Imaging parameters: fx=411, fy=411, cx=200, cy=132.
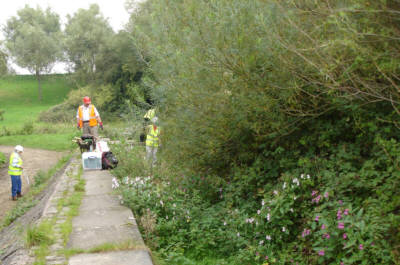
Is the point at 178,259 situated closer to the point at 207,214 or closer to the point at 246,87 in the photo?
the point at 207,214

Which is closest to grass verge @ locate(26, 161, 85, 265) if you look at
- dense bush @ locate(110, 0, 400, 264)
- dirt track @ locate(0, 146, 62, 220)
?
dense bush @ locate(110, 0, 400, 264)

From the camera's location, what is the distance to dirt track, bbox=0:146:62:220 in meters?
11.9

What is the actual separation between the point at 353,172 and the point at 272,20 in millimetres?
2010

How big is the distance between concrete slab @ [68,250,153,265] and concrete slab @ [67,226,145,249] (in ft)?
0.72

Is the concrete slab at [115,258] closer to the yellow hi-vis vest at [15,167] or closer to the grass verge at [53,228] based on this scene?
the grass verge at [53,228]

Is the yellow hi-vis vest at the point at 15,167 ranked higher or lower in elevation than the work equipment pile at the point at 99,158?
lower

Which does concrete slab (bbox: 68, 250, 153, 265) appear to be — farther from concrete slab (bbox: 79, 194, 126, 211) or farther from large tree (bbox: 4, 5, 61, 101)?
large tree (bbox: 4, 5, 61, 101)

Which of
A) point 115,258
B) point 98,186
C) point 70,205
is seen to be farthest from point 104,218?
point 98,186

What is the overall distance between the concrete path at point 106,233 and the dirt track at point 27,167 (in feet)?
16.7

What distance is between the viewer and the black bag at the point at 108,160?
1033 cm

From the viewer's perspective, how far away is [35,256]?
451 cm

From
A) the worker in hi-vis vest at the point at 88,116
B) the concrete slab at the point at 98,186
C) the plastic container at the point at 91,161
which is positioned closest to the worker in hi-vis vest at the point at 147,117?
the plastic container at the point at 91,161

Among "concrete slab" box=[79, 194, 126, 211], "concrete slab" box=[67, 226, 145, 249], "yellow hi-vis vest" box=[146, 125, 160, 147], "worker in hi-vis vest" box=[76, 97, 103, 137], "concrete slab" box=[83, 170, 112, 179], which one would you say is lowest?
"concrete slab" box=[83, 170, 112, 179]

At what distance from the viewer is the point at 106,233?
511cm
